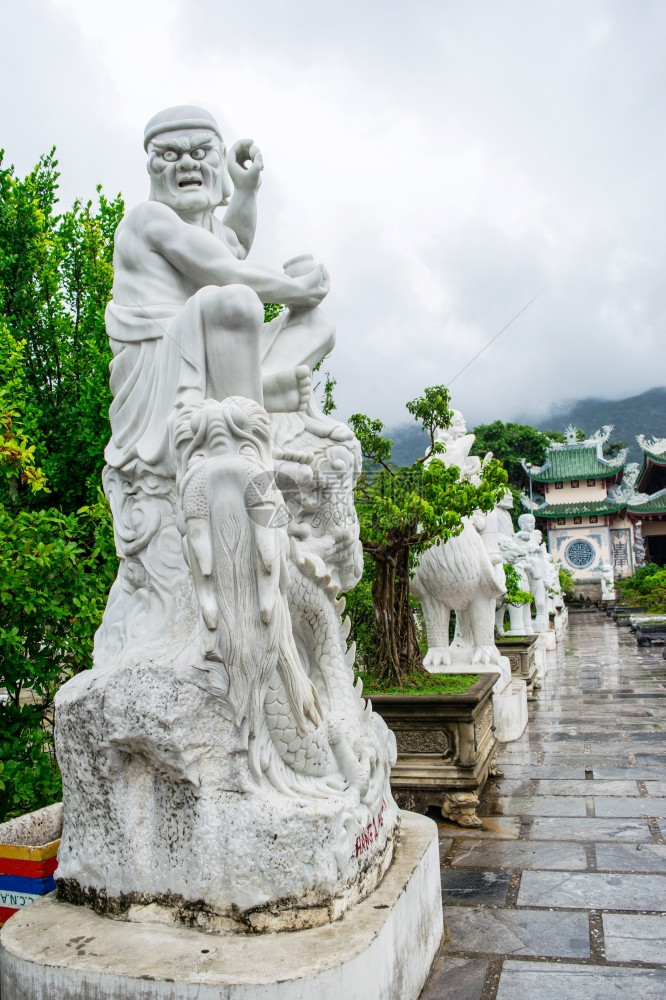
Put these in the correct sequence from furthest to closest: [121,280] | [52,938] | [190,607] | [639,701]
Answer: [639,701] < [121,280] < [190,607] < [52,938]

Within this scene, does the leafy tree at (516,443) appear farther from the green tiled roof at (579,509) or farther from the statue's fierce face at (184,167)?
the statue's fierce face at (184,167)

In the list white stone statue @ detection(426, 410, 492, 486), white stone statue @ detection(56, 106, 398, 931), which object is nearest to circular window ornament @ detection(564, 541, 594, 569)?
white stone statue @ detection(426, 410, 492, 486)

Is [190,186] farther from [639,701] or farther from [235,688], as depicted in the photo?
[639,701]

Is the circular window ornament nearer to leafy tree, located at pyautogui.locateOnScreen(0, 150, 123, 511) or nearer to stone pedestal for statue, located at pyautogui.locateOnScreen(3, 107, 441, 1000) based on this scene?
leafy tree, located at pyautogui.locateOnScreen(0, 150, 123, 511)

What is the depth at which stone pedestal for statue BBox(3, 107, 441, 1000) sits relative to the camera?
201 centimetres

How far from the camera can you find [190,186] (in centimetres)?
286

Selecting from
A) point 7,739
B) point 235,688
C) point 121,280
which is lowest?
point 7,739

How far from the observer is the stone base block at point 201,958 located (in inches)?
70.1

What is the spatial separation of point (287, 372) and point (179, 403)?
551 mm

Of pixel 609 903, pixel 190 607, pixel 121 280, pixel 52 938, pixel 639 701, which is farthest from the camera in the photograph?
pixel 639 701

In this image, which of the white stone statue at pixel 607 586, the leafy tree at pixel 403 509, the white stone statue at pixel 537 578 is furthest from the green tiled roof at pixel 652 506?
the leafy tree at pixel 403 509

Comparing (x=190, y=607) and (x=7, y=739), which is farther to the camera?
(x=7, y=739)

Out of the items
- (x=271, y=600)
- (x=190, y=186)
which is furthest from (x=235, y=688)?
(x=190, y=186)

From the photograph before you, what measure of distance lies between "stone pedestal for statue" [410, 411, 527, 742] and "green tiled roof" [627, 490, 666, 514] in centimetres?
3461
